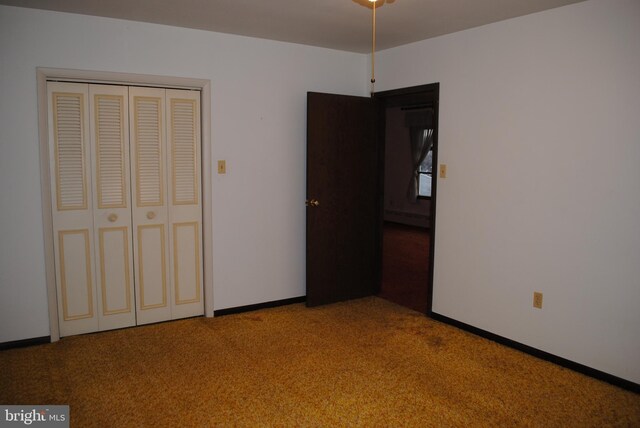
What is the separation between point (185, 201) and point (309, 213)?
1089 millimetres

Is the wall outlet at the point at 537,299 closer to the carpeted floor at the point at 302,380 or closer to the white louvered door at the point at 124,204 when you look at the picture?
the carpeted floor at the point at 302,380

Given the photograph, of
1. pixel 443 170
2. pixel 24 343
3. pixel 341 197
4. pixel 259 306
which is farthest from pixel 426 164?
pixel 24 343

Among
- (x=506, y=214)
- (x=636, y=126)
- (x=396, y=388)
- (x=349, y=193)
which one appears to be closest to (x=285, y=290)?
(x=349, y=193)

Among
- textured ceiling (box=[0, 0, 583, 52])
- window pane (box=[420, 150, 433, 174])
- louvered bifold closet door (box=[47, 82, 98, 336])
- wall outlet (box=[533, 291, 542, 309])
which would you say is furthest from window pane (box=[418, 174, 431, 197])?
louvered bifold closet door (box=[47, 82, 98, 336])

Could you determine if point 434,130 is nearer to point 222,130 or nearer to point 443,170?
point 443,170

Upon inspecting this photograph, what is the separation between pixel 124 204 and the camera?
143 inches

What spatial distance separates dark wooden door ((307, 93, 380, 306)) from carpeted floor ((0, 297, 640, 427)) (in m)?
0.68

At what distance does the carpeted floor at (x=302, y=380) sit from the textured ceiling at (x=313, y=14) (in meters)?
2.37

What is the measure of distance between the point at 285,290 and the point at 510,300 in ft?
6.52

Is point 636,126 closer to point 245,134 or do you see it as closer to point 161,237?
point 245,134

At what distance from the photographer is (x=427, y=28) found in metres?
3.60

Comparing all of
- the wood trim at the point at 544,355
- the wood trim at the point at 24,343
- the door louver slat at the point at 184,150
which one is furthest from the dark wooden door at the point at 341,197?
the wood trim at the point at 24,343

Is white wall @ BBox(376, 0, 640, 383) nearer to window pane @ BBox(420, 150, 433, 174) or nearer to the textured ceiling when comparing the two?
the textured ceiling

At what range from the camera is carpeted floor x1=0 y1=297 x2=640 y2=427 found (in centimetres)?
250
